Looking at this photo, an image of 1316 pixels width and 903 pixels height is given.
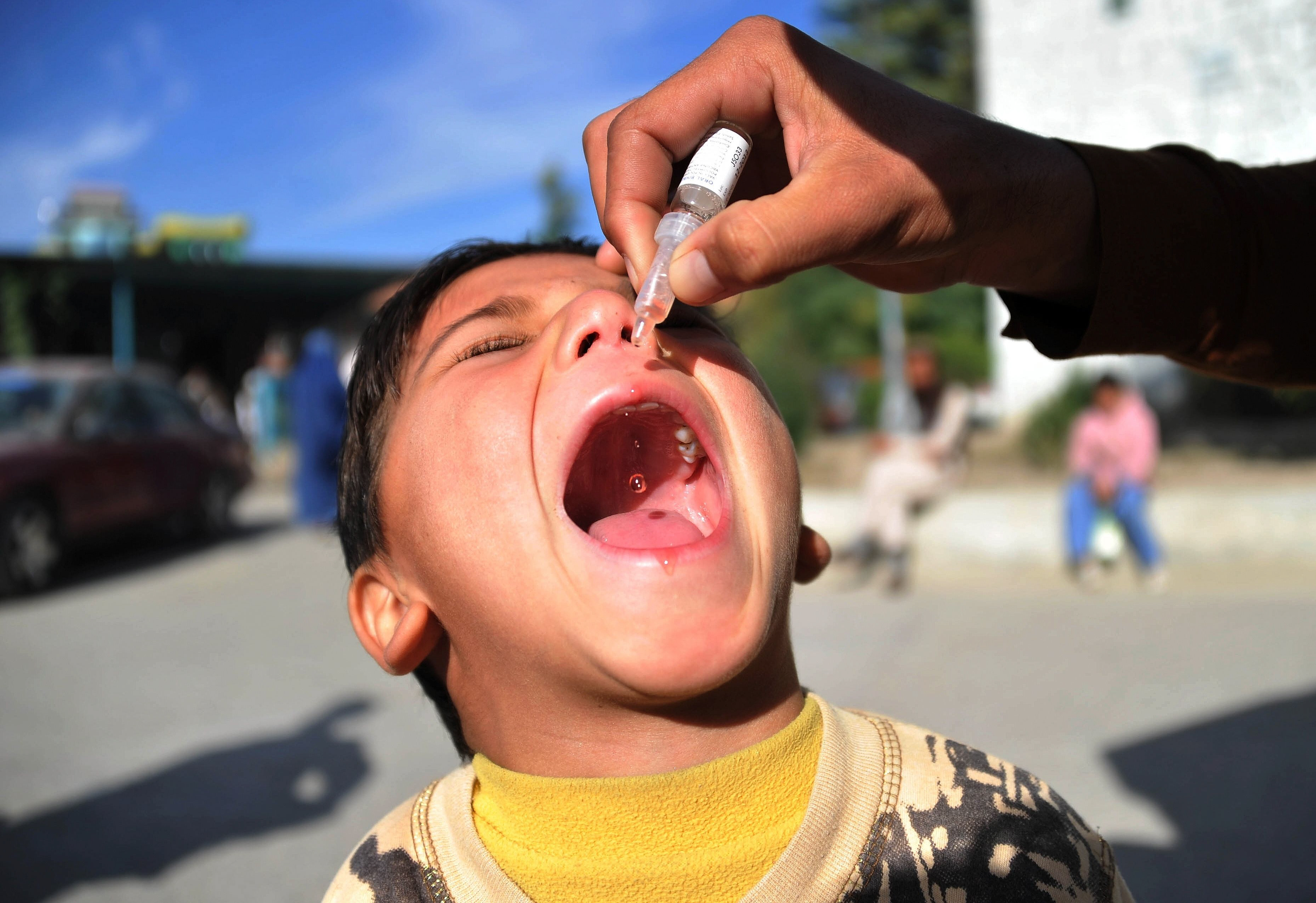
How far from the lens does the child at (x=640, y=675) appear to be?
1.20 metres

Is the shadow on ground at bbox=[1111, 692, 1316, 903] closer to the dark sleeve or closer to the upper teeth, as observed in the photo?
the dark sleeve

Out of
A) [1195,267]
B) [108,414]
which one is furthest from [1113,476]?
[108,414]

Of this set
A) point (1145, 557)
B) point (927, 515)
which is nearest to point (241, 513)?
point (927, 515)

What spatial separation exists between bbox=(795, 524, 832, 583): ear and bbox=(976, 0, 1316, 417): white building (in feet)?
23.0

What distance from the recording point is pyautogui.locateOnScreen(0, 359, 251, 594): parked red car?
23.7 ft

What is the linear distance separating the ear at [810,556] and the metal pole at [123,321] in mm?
21124

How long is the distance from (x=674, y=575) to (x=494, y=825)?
529 millimetres

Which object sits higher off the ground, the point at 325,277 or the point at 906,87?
the point at 906,87

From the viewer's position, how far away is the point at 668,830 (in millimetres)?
1254

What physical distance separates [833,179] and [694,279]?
197 mm

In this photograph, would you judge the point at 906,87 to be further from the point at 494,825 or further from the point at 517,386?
the point at 494,825

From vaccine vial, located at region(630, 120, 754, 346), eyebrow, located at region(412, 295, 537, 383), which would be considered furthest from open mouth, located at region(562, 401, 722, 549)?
eyebrow, located at region(412, 295, 537, 383)

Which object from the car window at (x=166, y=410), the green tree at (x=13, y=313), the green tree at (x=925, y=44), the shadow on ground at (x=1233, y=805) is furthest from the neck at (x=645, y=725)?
the green tree at (x=925, y=44)

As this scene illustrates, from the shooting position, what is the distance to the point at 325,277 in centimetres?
2234
